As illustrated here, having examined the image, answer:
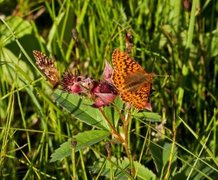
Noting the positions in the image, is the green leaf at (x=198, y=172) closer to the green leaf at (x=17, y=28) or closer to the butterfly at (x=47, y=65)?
the butterfly at (x=47, y=65)

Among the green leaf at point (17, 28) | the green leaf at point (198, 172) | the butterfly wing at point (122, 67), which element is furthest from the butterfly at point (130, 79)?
the green leaf at point (17, 28)

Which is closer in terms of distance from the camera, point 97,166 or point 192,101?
point 97,166

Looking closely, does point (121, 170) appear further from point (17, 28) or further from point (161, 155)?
point (17, 28)

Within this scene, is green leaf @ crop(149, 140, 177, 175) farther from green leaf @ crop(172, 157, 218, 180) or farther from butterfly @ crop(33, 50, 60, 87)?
butterfly @ crop(33, 50, 60, 87)

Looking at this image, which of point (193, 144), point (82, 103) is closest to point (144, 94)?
point (82, 103)

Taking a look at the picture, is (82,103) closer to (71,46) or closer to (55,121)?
(55,121)

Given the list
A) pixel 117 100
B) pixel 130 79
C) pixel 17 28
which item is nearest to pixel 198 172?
pixel 117 100
